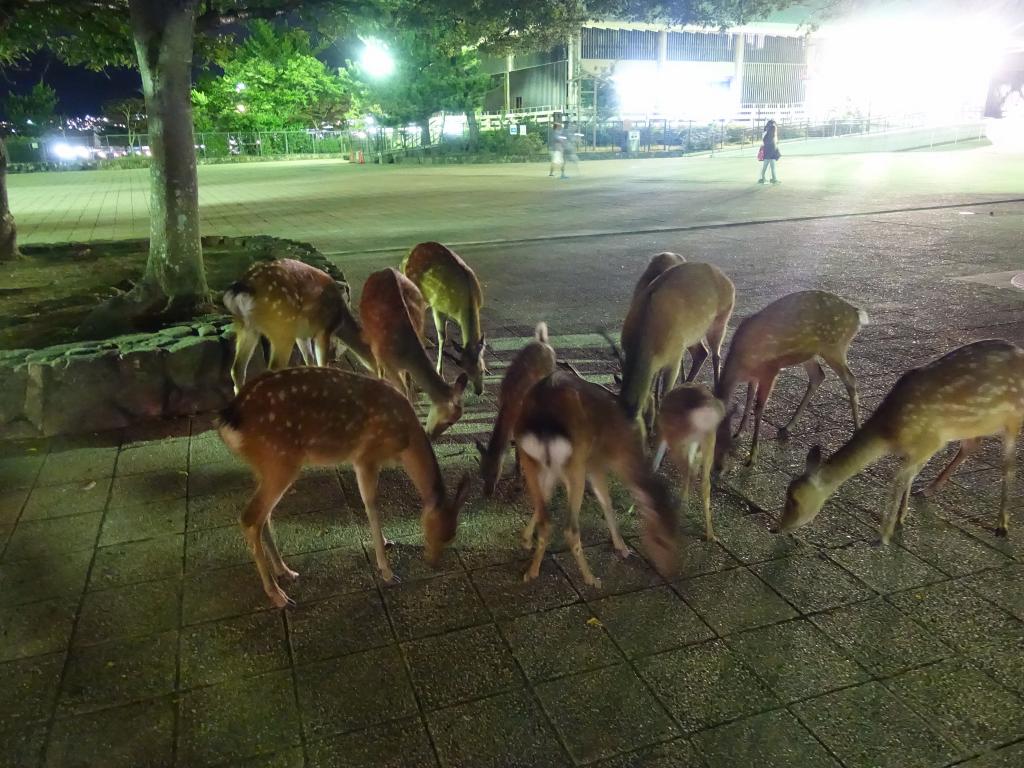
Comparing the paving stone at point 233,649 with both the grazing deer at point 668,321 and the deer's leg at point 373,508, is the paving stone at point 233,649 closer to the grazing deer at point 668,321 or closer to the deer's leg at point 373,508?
the deer's leg at point 373,508

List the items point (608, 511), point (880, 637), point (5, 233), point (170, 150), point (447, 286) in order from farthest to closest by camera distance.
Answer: point (5, 233) → point (170, 150) → point (447, 286) → point (608, 511) → point (880, 637)

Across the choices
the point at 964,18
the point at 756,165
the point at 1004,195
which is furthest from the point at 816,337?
the point at 756,165

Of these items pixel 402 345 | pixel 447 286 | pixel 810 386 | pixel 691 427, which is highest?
pixel 447 286

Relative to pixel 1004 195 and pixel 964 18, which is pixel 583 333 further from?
pixel 964 18

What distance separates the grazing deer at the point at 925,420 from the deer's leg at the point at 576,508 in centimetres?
101

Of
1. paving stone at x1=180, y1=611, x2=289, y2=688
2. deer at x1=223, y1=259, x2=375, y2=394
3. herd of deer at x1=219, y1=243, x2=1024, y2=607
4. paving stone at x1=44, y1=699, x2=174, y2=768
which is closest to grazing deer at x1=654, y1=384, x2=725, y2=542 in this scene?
herd of deer at x1=219, y1=243, x2=1024, y2=607

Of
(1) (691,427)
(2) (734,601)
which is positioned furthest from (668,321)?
(2) (734,601)

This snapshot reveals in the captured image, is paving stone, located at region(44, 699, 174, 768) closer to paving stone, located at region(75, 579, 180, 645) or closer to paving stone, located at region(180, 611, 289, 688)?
paving stone, located at region(180, 611, 289, 688)

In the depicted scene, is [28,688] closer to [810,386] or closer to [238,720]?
[238,720]

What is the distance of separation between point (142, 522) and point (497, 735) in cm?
250

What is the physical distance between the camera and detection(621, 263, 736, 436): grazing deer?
435 cm

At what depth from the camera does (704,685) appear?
9.46ft

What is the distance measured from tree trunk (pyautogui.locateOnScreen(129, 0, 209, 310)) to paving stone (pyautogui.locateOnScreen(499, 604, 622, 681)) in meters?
5.75

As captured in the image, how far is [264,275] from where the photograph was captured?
5207 mm
